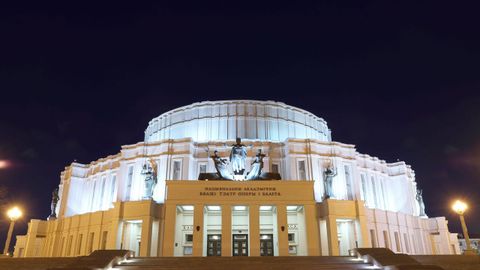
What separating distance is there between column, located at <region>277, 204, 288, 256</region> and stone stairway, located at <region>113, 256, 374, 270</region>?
9.32 meters

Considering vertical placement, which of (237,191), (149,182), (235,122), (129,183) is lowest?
(237,191)

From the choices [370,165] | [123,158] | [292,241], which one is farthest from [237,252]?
[370,165]

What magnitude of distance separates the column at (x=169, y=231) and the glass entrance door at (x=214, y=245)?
510 cm

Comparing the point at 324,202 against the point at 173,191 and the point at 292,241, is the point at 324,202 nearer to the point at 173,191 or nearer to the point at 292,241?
the point at 292,241

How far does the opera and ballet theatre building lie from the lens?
109ft

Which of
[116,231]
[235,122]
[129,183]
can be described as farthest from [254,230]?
[235,122]

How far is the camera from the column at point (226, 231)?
101ft

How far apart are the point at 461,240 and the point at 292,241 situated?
84169mm

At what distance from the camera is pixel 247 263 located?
68.2ft

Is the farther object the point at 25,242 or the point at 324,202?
the point at 25,242

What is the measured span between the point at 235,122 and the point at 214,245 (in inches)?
728

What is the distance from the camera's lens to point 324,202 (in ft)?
118

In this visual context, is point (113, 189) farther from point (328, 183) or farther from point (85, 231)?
point (328, 183)

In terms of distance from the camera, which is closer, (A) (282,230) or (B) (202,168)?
(A) (282,230)
